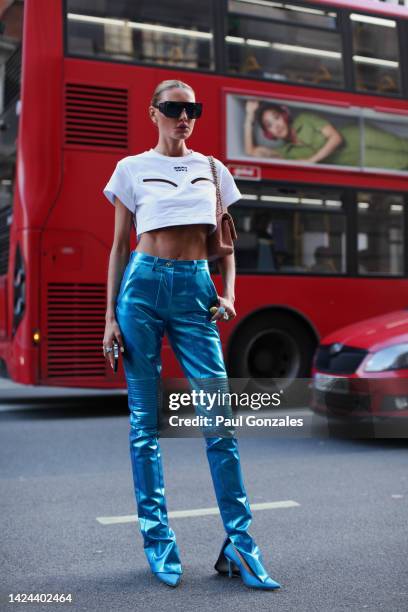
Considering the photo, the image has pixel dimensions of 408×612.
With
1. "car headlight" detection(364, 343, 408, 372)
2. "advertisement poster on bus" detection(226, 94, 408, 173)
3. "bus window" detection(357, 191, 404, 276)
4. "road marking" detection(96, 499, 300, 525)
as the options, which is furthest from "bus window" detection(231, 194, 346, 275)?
"road marking" detection(96, 499, 300, 525)

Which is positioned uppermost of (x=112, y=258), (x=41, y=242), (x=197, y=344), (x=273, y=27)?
(x=273, y=27)

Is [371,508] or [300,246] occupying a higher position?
[300,246]

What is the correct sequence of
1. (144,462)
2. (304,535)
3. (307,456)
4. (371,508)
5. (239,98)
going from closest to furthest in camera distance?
(144,462), (304,535), (371,508), (307,456), (239,98)

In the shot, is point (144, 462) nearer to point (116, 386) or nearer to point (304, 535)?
point (304, 535)

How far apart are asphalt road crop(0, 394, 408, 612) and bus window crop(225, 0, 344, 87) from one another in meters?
3.97

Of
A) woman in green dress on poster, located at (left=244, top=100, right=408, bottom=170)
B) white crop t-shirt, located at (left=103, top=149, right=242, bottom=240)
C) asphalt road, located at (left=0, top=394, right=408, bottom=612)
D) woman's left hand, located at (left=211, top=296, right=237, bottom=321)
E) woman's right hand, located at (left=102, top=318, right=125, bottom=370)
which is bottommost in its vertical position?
asphalt road, located at (left=0, top=394, right=408, bottom=612)

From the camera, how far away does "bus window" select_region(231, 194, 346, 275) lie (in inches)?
381

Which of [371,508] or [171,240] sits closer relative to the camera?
[171,240]

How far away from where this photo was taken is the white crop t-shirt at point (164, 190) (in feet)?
11.8

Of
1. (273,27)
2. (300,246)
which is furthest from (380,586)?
→ (273,27)

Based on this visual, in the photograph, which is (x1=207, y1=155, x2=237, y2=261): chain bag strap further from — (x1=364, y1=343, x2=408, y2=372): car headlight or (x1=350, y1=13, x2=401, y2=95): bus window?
(x1=350, y1=13, x2=401, y2=95): bus window

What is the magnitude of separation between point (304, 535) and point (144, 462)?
124 centimetres

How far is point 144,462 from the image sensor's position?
3.60m

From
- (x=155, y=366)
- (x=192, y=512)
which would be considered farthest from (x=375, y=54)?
(x=155, y=366)
